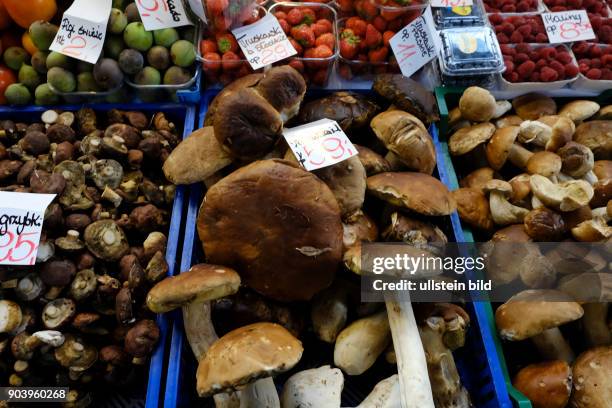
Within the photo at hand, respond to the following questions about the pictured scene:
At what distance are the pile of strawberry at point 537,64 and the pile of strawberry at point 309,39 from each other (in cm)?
91

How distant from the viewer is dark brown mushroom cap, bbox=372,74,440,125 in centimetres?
199

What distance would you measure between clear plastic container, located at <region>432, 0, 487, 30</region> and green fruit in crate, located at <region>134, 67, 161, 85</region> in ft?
4.90

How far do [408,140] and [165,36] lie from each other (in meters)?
1.24

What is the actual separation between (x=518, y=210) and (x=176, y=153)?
1.34 m

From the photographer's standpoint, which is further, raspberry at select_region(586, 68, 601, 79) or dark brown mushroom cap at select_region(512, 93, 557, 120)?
raspberry at select_region(586, 68, 601, 79)

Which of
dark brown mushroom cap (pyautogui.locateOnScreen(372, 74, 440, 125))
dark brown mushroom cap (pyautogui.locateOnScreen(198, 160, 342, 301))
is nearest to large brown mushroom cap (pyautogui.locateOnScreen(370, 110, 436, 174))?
dark brown mushroom cap (pyautogui.locateOnScreen(372, 74, 440, 125))

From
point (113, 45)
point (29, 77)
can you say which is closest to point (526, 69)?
point (113, 45)

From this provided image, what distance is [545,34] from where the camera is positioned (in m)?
2.54

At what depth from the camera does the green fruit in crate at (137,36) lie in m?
2.15

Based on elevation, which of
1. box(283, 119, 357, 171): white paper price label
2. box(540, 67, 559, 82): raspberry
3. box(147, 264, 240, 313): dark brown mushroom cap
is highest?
box(283, 119, 357, 171): white paper price label

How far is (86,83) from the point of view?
2188mm

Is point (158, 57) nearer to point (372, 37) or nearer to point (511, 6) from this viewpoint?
point (372, 37)

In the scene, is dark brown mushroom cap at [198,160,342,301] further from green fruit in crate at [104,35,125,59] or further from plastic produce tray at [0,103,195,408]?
green fruit in crate at [104,35,125,59]

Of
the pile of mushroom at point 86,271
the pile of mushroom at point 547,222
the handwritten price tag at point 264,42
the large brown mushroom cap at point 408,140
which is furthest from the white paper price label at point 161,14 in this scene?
the pile of mushroom at point 547,222
